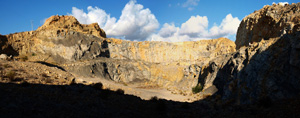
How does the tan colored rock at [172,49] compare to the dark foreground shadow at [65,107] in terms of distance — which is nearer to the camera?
the dark foreground shadow at [65,107]

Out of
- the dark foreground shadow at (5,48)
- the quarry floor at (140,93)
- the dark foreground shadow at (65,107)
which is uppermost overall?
the dark foreground shadow at (5,48)

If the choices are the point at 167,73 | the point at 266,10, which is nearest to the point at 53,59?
the point at 167,73

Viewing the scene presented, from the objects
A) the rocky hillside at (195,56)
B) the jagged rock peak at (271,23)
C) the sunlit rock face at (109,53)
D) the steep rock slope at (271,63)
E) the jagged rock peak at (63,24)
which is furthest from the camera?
the jagged rock peak at (63,24)

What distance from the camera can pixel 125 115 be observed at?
995 cm

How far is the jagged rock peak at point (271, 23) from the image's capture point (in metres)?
17.2

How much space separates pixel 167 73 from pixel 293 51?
1435 inches

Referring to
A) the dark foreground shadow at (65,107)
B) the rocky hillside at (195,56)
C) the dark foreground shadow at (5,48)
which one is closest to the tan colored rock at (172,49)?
the rocky hillside at (195,56)

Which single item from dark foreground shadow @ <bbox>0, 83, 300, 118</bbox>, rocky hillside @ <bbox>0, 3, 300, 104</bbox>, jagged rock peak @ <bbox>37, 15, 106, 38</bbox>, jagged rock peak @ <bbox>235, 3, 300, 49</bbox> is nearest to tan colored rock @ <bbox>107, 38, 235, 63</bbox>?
rocky hillside @ <bbox>0, 3, 300, 104</bbox>

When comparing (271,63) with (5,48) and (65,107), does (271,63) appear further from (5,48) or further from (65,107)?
(5,48)

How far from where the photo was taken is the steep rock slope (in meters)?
12.6

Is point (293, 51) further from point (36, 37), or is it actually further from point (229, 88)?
point (36, 37)

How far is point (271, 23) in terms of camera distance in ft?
73.0

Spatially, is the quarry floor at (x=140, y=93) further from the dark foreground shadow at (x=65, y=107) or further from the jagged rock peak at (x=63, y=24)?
the jagged rock peak at (x=63, y=24)

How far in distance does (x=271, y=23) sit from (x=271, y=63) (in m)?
10.3
